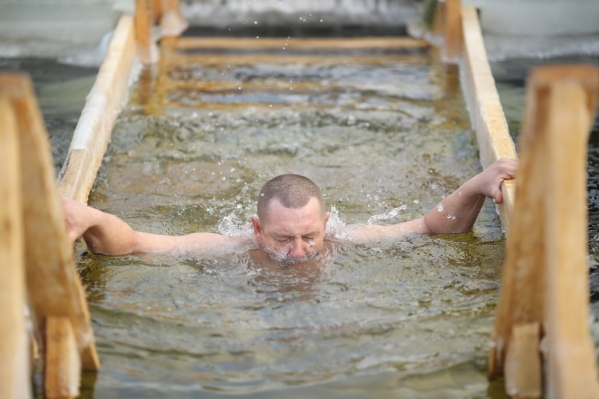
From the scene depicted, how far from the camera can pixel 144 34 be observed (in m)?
7.94

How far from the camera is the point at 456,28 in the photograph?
310 inches

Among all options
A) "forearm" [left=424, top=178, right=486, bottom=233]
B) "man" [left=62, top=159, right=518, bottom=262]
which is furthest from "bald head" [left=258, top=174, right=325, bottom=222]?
"forearm" [left=424, top=178, right=486, bottom=233]

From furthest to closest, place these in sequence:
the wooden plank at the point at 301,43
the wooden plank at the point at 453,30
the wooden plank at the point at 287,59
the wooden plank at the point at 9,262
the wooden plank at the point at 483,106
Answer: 1. the wooden plank at the point at 301,43
2. the wooden plank at the point at 287,59
3. the wooden plank at the point at 453,30
4. the wooden plank at the point at 483,106
5. the wooden plank at the point at 9,262

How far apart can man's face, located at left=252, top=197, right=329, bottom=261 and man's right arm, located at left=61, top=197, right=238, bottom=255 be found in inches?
14.2

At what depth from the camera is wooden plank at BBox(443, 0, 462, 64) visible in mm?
7855

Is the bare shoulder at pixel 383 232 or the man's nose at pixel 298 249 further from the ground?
the bare shoulder at pixel 383 232

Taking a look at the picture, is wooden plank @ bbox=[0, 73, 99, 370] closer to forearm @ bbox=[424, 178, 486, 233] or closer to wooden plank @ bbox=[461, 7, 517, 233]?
forearm @ bbox=[424, 178, 486, 233]

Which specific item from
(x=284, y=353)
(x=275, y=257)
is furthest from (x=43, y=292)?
(x=275, y=257)

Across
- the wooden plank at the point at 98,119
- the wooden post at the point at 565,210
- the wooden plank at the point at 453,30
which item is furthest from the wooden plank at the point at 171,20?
the wooden post at the point at 565,210

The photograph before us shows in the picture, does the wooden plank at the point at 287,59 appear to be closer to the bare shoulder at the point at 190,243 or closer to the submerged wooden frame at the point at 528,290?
the bare shoulder at the point at 190,243

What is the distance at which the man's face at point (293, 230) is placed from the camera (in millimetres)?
4406

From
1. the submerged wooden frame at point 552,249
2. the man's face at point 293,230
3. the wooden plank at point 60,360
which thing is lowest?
the wooden plank at point 60,360

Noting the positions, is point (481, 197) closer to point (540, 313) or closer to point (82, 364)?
point (540, 313)

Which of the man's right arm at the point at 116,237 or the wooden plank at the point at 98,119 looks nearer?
the man's right arm at the point at 116,237
